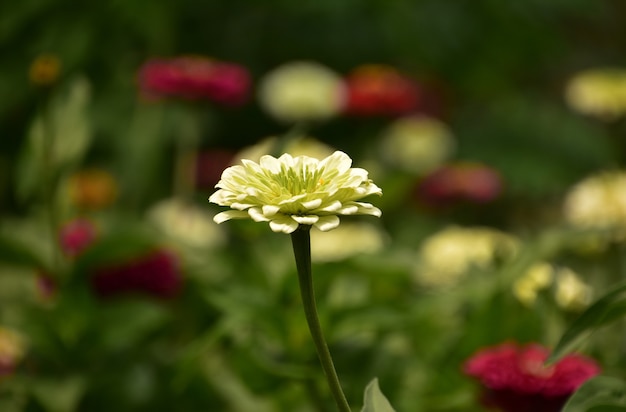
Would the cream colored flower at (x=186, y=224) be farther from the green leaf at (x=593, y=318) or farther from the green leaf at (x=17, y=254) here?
the green leaf at (x=593, y=318)

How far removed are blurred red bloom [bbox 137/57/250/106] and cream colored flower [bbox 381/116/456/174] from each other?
496mm

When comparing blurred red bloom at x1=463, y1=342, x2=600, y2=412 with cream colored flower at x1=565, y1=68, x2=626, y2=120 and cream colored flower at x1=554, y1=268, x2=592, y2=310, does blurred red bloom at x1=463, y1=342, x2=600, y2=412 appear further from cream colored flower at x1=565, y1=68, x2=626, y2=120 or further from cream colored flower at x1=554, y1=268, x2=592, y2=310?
cream colored flower at x1=565, y1=68, x2=626, y2=120

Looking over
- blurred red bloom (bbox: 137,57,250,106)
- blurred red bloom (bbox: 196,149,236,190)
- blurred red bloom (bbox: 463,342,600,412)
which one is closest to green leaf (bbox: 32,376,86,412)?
blurred red bloom (bbox: 463,342,600,412)

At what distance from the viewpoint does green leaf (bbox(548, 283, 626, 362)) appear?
33 centimetres

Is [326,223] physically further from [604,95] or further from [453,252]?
[604,95]

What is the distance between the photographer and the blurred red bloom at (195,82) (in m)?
0.84

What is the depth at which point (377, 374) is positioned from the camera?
0.52 metres

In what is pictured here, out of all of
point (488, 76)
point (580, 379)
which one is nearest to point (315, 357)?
point (580, 379)

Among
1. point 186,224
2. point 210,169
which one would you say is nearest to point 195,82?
point 186,224

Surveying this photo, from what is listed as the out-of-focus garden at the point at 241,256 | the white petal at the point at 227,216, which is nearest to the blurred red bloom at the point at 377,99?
the out-of-focus garden at the point at 241,256

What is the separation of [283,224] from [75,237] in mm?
405

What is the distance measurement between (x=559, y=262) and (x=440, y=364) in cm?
34

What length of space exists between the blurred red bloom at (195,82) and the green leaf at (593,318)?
563mm

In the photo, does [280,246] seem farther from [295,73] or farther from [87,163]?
[87,163]
